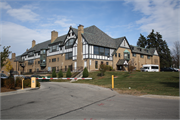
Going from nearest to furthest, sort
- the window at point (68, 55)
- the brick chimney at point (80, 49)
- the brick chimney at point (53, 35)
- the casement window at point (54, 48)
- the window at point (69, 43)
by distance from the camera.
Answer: the brick chimney at point (80, 49)
the window at point (69, 43)
the window at point (68, 55)
the casement window at point (54, 48)
the brick chimney at point (53, 35)

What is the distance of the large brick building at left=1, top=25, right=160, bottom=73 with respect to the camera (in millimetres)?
39062

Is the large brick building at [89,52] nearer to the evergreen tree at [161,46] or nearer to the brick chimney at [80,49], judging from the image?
the brick chimney at [80,49]

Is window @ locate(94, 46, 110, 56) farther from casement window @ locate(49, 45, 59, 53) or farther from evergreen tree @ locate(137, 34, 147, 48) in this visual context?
evergreen tree @ locate(137, 34, 147, 48)

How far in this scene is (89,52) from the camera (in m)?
38.0

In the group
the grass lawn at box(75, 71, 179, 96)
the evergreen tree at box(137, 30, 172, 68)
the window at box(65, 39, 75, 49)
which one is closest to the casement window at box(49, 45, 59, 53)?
the window at box(65, 39, 75, 49)

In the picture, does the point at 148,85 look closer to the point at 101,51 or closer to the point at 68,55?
the point at 101,51

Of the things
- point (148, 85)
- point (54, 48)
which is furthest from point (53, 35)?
point (148, 85)

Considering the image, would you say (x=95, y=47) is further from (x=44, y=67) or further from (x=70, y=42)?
(x=44, y=67)

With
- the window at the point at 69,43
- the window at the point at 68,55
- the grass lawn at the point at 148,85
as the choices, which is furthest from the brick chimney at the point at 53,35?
the grass lawn at the point at 148,85

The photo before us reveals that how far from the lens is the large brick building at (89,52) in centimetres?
3906

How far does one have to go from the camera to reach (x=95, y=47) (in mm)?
39344

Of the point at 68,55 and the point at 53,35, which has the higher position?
the point at 53,35

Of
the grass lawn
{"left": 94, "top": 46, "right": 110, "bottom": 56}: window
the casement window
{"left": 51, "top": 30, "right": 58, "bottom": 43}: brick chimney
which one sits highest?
{"left": 51, "top": 30, "right": 58, "bottom": 43}: brick chimney

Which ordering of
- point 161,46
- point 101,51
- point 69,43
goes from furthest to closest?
1. point 161,46
2. point 69,43
3. point 101,51
